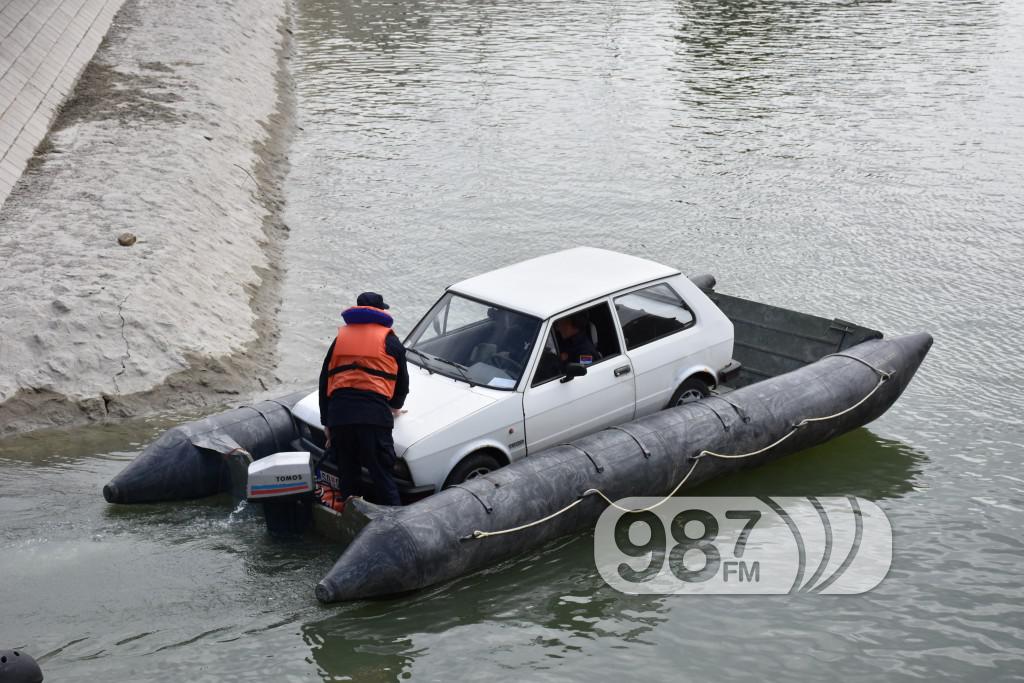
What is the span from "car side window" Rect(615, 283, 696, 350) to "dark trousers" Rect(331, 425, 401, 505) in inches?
103

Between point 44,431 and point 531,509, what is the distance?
17.3 ft

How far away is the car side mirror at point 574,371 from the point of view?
9023 mm

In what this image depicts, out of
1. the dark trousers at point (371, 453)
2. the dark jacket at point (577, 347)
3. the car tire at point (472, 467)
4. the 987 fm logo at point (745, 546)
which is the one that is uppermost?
the dark jacket at point (577, 347)

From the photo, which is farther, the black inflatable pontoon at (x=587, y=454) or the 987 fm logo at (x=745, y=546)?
the 987 fm logo at (x=745, y=546)

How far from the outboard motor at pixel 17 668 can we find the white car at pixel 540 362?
2.86 metres

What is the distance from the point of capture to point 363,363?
8.19m

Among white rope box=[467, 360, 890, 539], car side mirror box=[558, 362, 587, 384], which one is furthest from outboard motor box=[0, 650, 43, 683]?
car side mirror box=[558, 362, 587, 384]

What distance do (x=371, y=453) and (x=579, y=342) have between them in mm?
2172

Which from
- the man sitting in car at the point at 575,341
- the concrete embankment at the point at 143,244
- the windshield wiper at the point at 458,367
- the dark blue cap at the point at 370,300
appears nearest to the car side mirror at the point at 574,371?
the man sitting in car at the point at 575,341

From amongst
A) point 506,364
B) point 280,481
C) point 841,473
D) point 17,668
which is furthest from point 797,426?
point 17,668

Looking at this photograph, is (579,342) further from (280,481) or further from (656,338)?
(280,481)

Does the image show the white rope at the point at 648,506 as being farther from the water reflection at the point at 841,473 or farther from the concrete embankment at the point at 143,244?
the concrete embankment at the point at 143,244

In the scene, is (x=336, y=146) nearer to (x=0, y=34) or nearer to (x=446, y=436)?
(x=0, y=34)

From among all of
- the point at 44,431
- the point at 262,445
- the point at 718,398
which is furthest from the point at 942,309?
the point at 44,431
